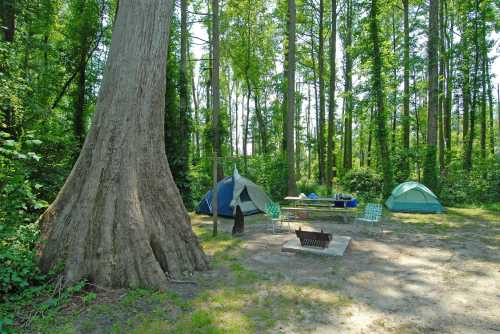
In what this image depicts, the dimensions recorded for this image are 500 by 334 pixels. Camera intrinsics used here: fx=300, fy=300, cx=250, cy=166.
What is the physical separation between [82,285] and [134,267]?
0.75 meters

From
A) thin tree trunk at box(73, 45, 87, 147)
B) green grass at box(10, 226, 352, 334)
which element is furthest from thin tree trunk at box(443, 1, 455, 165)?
thin tree trunk at box(73, 45, 87, 147)

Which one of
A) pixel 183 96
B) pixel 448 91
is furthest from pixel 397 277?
pixel 448 91

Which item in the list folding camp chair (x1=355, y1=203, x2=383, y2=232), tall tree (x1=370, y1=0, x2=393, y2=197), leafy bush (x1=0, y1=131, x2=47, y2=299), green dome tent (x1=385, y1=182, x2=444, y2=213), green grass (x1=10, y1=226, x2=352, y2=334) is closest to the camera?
green grass (x1=10, y1=226, x2=352, y2=334)

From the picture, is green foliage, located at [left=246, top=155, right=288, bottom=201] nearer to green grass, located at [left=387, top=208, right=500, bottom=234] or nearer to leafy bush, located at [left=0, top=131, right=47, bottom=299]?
green grass, located at [left=387, top=208, right=500, bottom=234]

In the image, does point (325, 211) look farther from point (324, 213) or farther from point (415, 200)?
point (415, 200)

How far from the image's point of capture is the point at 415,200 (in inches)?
521

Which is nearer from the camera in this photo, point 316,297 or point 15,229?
point 15,229

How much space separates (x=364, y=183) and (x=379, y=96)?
4.96 m

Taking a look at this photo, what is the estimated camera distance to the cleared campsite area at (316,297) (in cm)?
391

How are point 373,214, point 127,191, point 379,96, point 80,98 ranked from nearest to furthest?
point 127,191, point 373,214, point 80,98, point 379,96

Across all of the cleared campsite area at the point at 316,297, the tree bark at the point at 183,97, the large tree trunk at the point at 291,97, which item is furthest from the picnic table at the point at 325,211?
the tree bark at the point at 183,97

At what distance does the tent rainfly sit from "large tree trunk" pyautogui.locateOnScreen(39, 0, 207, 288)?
640 centimetres

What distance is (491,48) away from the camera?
18375 mm

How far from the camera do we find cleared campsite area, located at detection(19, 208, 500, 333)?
3.91 metres
